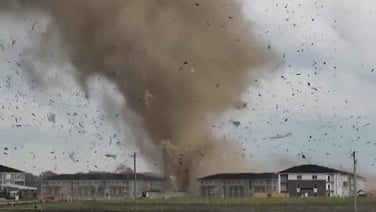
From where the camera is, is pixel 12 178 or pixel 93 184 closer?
pixel 93 184

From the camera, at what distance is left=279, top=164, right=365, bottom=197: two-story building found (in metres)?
159

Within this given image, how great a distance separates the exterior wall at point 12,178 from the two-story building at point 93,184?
5868 mm

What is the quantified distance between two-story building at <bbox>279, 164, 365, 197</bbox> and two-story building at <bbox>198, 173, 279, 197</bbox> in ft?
9.18

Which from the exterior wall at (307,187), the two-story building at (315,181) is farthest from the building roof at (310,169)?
the exterior wall at (307,187)

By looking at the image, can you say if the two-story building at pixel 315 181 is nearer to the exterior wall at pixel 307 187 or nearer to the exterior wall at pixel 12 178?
the exterior wall at pixel 307 187

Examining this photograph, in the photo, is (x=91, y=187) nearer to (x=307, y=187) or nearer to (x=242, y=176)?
(x=242, y=176)

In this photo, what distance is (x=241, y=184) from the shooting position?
16588cm

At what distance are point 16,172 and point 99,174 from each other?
22488mm

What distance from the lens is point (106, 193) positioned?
180 meters

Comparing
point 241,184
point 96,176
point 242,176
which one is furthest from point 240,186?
point 96,176

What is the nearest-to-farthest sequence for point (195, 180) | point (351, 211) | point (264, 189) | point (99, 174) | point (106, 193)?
point (351, 211), point (195, 180), point (264, 189), point (106, 193), point (99, 174)

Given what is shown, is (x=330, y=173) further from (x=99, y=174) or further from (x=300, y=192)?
(x=99, y=174)

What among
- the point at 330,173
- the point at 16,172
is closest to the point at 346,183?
the point at 330,173

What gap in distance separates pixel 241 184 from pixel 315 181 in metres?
16.7
